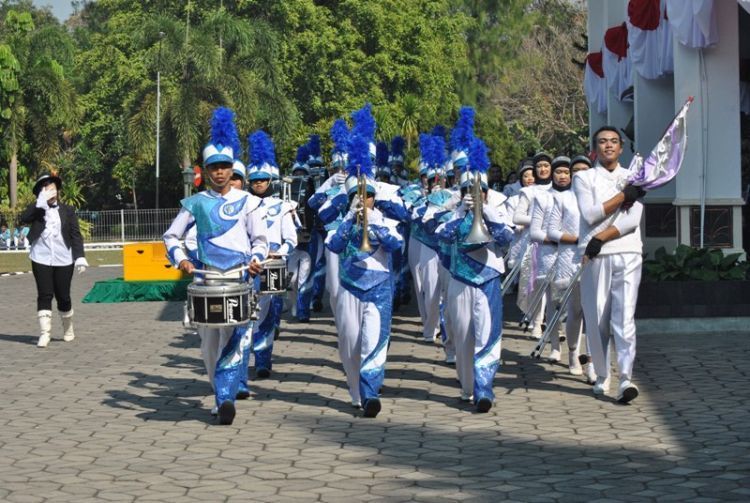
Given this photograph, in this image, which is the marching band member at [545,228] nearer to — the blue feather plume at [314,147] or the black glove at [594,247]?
the black glove at [594,247]

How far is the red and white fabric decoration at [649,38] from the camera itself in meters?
20.0

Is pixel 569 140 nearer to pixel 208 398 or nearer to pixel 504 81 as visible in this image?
pixel 504 81

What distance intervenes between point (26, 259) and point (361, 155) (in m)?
36.0

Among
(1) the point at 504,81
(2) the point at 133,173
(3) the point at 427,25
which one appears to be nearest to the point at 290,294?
(3) the point at 427,25

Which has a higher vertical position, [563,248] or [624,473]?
[563,248]

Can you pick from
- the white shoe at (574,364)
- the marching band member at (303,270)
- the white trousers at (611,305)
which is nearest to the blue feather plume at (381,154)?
the marching band member at (303,270)

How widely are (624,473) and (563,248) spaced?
484 cm

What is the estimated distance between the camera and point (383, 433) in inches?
380

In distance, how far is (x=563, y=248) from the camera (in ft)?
41.7

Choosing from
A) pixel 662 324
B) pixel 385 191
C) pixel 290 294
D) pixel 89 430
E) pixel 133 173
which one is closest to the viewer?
pixel 89 430

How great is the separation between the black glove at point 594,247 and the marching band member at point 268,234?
2689mm

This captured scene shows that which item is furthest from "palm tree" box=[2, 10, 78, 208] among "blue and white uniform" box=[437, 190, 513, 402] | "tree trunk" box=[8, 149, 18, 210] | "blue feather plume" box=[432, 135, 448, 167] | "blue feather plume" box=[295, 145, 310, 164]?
"blue and white uniform" box=[437, 190, 513, 402]

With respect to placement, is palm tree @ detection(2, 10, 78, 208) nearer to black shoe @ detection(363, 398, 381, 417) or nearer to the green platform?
the green platform

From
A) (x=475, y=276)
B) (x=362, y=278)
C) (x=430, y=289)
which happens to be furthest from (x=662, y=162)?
(x=430, y=289)
